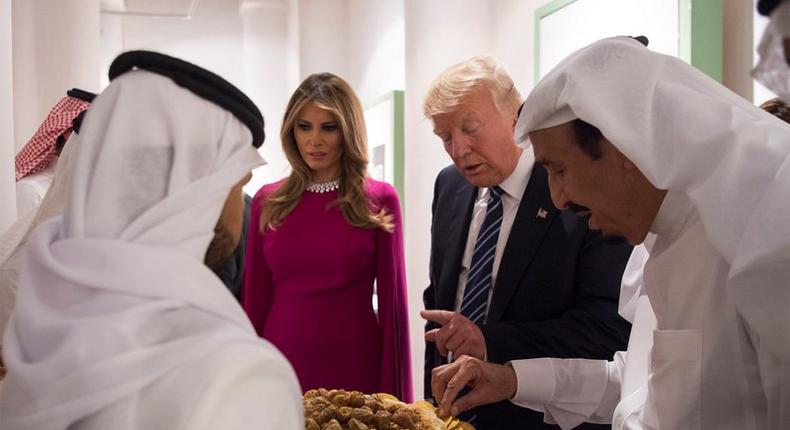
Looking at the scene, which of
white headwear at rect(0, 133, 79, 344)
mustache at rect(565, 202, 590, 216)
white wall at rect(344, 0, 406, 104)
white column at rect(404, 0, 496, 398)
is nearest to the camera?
mustache at rect(565, 202, 590, 216)

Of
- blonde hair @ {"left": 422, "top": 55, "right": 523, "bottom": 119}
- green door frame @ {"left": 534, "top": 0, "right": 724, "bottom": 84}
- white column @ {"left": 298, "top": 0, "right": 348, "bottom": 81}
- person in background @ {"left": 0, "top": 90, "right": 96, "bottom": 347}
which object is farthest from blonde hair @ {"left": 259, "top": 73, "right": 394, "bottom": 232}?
white column @ {"left": 298, "top": 0, "right": 348, "bottom": 81}

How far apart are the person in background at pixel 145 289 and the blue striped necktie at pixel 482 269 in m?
1.29

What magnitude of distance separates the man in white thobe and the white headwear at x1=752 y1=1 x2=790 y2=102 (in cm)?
47

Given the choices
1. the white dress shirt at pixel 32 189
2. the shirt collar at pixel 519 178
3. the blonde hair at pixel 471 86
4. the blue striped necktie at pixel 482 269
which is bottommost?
the blue striped necktie at pixel 482 269

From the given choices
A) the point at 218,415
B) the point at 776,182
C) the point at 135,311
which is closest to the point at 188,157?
the point at 135,311

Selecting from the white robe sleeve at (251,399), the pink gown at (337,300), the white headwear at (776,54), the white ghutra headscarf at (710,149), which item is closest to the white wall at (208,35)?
the pink gown at (337,300)

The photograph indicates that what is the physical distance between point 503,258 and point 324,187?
104cm

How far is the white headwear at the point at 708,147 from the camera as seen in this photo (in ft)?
4.41

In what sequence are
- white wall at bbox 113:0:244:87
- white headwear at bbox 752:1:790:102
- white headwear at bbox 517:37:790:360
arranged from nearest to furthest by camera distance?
white headwear at bbox 752:1:790:102 → white headwear at bbox 517:37:790:360 → white wall at bbox 113:0:244:87

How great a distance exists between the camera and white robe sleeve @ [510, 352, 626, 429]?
212 centimetres

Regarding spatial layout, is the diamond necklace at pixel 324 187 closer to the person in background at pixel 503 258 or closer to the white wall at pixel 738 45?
the person in background at pixel 503 258

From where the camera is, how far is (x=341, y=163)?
3.14m

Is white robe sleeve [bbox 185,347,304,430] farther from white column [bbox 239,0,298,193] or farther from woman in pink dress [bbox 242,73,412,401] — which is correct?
white column [bbox 239,0,298,193]

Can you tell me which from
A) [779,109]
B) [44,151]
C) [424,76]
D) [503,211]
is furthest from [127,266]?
[424,76]
